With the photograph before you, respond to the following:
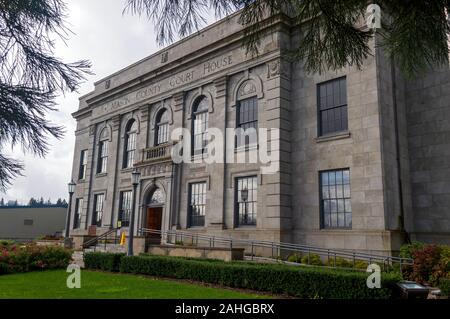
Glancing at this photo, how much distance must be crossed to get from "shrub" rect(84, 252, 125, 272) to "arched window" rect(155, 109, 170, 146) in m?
10.3

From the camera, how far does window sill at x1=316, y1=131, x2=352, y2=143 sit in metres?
19.2

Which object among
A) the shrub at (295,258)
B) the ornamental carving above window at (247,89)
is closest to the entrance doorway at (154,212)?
the ornamental carving above window at (247,89)

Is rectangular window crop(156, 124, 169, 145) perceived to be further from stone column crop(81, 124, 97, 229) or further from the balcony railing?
stone column crop(81, 124, 97, 229)

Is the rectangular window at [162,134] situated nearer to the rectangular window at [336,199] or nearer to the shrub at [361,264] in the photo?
the rectangular window at [336,199]

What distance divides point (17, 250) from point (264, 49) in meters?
16.3

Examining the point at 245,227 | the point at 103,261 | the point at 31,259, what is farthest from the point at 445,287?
the point at 31,259

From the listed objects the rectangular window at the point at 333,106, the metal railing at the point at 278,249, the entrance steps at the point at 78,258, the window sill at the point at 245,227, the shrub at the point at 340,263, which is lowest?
the entrance steps at the point at 78,258

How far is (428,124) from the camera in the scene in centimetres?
1966

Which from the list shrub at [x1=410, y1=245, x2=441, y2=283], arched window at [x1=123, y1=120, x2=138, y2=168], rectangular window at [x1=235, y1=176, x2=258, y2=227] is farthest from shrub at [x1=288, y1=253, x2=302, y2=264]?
arched window at [x1=123, y1=120, x2=138, y2=168]

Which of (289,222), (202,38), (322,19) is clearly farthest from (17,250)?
(322,19)

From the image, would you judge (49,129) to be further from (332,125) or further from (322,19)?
(332,125)

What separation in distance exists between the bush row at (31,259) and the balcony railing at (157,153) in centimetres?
853

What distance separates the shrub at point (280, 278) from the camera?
1086cm
